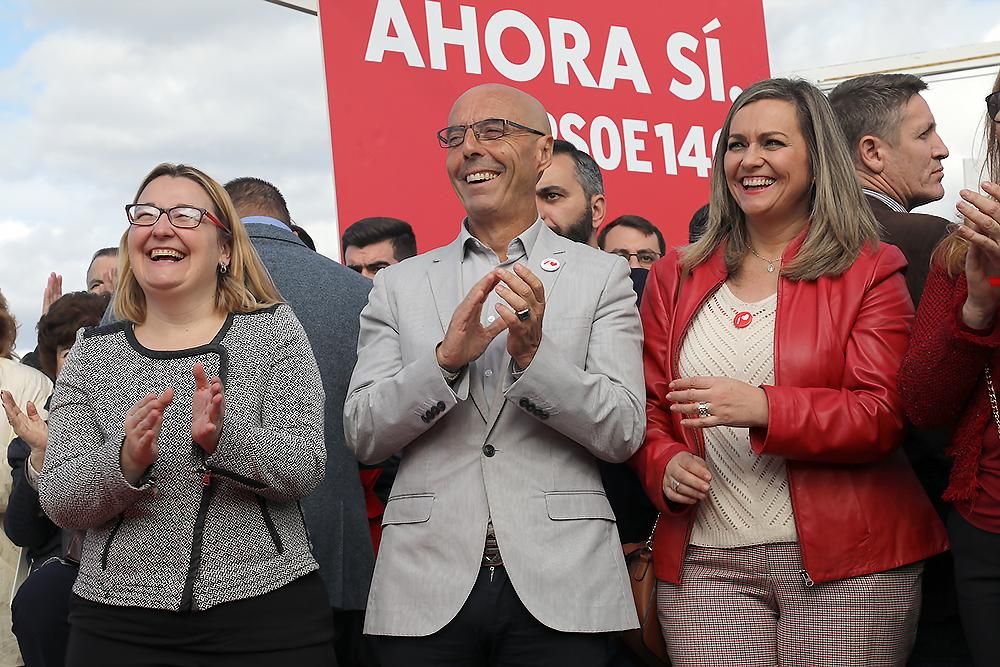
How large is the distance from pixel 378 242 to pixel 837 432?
298 centimetres

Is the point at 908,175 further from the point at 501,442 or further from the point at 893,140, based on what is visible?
the point at 501,442

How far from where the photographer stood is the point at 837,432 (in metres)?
2.55

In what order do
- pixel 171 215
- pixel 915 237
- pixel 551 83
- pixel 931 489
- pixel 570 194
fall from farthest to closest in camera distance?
pixel 551 83 < pixel 570 194 < pixel 915 237 < pixel 931 489 < pixel 171 215

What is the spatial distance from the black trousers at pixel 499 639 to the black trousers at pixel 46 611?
1.47 meters

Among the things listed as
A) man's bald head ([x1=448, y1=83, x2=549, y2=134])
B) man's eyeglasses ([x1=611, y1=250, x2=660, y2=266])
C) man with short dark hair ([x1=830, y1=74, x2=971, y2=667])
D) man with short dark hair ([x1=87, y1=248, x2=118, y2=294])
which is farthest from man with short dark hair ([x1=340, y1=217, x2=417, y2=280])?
man's bald head ([x1=448, y1=83, x2=549, y2=134])

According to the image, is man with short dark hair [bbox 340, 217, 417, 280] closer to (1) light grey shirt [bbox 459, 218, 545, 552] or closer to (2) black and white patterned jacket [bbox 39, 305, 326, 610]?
(1) light grey shirt [bbox 459, 218, 545, 552]

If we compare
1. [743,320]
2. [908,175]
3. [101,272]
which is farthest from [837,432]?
[101,272]

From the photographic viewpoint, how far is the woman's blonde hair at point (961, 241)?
8.32 feet

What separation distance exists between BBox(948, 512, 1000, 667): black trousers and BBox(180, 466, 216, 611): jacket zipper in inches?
62.9

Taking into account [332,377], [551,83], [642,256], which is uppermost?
[551,83]

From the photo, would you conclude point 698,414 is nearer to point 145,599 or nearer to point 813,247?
point 813,247

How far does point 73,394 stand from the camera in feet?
8.48

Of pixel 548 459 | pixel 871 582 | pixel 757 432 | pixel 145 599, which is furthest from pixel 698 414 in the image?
pixel 145 599

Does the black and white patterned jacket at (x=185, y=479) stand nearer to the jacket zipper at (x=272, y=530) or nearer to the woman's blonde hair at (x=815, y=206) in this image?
the jacket zipper at (x=272, y=530)
